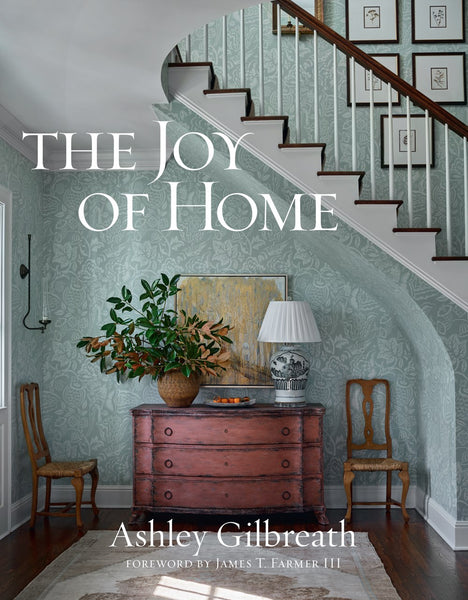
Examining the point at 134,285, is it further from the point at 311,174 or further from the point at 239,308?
the point at 311,174

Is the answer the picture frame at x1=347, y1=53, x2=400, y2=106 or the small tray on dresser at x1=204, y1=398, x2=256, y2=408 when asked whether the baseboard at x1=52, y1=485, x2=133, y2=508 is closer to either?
the small tray on dresser at x1=204, y1=398, x2=256, y2=408

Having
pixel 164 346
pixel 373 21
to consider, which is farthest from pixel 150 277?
pixel 373 21

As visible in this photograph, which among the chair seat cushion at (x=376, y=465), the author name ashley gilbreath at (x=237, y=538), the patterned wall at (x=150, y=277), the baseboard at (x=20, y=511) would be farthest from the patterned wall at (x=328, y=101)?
the baseboard at (x=20, y=511)

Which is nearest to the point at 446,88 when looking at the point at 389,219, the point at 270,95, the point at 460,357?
the point at 270,95

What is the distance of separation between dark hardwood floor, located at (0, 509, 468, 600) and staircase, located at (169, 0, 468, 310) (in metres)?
1.58

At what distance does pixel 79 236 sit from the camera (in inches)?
210

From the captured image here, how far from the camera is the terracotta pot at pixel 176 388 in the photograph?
4.79 metres

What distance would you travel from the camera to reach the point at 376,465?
4.67 meters

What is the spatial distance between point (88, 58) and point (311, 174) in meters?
1.43

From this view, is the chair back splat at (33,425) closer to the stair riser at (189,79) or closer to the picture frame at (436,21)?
the stair riser at (189,79)

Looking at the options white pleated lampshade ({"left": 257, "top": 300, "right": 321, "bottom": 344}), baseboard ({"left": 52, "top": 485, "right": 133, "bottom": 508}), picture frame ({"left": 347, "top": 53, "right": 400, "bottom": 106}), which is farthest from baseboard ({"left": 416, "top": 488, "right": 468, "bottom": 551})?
picture frame ({"left": 347, "top": 53, "right": 400, "bottom": 106})

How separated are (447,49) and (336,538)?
3836mm

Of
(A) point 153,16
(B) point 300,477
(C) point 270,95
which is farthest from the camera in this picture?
(C) point 270,95

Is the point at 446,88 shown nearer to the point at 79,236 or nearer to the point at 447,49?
the point at 447,49
